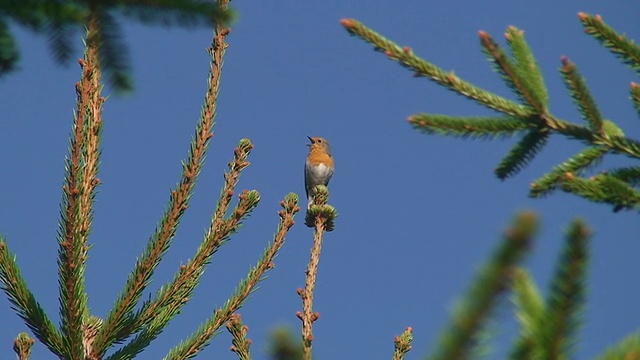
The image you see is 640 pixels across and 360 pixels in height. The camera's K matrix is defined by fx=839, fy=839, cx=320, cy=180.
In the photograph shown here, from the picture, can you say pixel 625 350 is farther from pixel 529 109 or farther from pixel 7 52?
pixel 529 109

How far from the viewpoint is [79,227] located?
2.97m

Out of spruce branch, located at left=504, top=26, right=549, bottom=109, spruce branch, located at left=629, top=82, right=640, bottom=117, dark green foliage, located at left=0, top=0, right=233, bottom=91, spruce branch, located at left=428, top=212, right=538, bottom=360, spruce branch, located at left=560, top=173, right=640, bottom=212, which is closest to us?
spruce branch, located at left=428, top=212, right=538, bottom=360

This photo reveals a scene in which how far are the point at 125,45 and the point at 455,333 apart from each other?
35.3 inches

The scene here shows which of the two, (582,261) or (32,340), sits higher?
(32,340)

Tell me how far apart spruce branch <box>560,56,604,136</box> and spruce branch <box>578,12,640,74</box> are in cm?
22

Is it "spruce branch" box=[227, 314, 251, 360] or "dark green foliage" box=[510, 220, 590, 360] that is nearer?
"dark green foliage" box=[510, 220, 590, 360]

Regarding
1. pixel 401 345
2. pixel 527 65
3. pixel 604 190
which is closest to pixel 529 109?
pixel 527 65

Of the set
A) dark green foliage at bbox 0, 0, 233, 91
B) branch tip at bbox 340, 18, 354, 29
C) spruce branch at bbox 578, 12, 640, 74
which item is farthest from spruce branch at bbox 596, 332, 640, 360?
spruce branch at bbox 578, 12, 640, 74

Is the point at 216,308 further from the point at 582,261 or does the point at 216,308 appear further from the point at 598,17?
the point at 582,261

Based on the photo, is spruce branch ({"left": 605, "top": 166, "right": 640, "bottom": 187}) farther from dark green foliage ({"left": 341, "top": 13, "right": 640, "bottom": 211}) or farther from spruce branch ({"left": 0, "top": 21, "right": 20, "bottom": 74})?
spruce branch ({"left": 0, "top": 21, "right": 20, "bottom": 74})

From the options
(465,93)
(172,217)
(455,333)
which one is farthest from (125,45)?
(172,217)

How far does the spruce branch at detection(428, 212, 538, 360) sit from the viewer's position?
0.93m

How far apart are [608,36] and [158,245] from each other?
5.68 feet

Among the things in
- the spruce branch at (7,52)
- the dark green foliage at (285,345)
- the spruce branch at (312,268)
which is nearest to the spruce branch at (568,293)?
the dark green foliage at (285,345)
